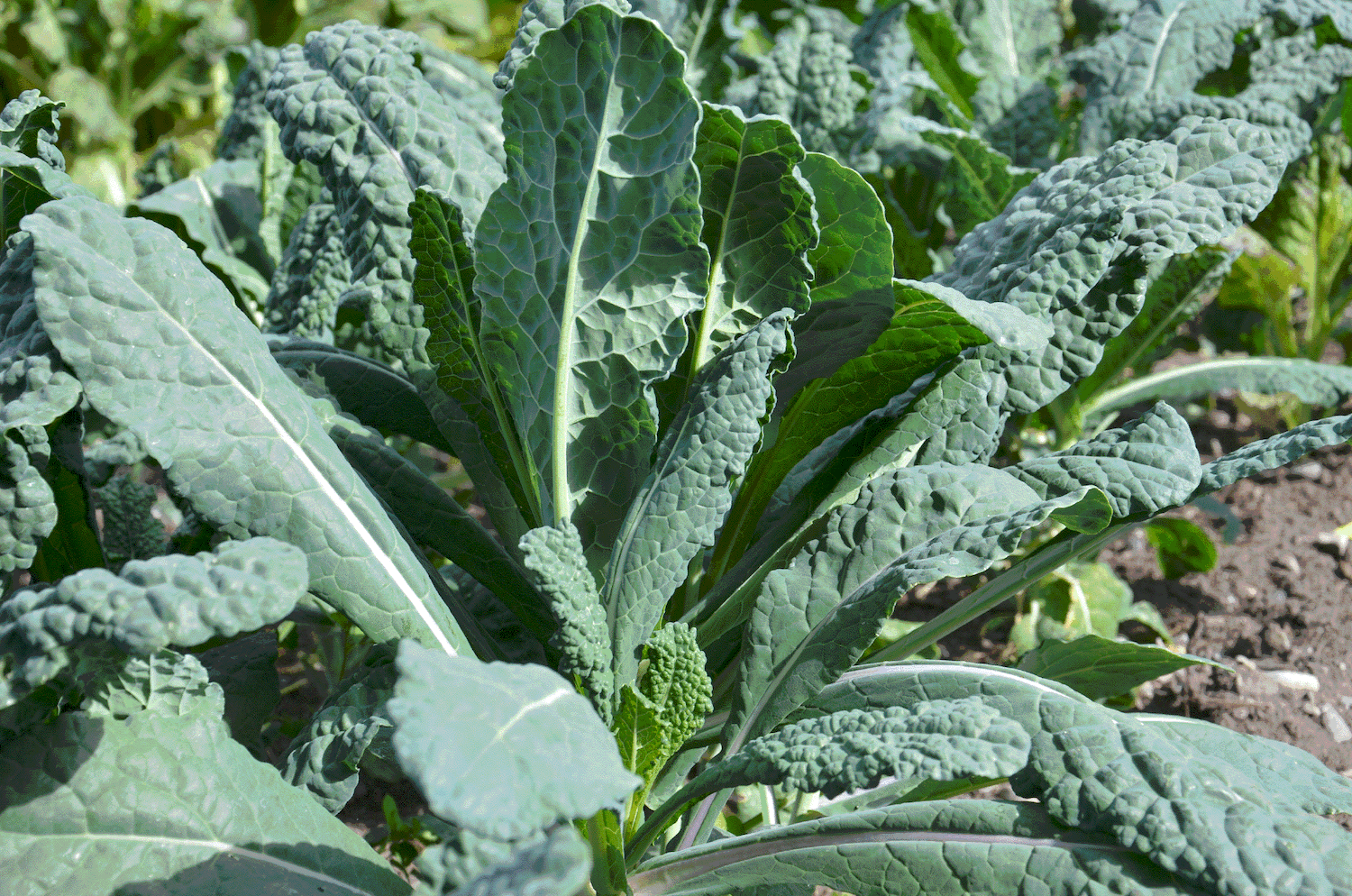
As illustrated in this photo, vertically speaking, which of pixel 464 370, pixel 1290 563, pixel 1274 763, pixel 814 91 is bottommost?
pixel 1290 563

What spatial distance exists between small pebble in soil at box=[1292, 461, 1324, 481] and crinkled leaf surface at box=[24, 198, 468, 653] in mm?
2674

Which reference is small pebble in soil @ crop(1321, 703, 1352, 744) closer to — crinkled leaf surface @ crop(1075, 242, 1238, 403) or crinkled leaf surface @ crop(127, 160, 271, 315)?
crinkled leaf surface @ crop(1075, 242, 1238, 403)

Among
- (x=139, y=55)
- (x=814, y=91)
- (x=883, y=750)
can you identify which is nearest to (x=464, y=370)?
(x=883, y=750)

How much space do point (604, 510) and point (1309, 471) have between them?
2.45 meters

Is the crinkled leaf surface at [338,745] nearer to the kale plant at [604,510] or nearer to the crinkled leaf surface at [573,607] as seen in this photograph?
the kale plant at [604,510]

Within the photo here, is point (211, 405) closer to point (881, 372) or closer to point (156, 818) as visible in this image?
point (156, 818)

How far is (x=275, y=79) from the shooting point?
5.54 feet

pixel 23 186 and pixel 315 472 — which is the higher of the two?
pixel 23 186

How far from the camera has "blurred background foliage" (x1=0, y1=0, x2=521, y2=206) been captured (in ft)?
16.0

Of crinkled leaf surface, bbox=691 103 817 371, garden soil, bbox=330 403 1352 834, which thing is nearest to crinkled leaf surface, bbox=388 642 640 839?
crinkled leaf surface, bbox=691 103 817 371

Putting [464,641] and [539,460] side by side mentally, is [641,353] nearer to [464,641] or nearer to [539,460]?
[539,460]

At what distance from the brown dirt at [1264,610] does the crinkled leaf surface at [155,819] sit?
1623 mm

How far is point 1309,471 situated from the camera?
3047mm

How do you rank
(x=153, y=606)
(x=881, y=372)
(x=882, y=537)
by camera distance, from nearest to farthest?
(x=153, y=606), (x=882, y=537), (x=881, y=372)
